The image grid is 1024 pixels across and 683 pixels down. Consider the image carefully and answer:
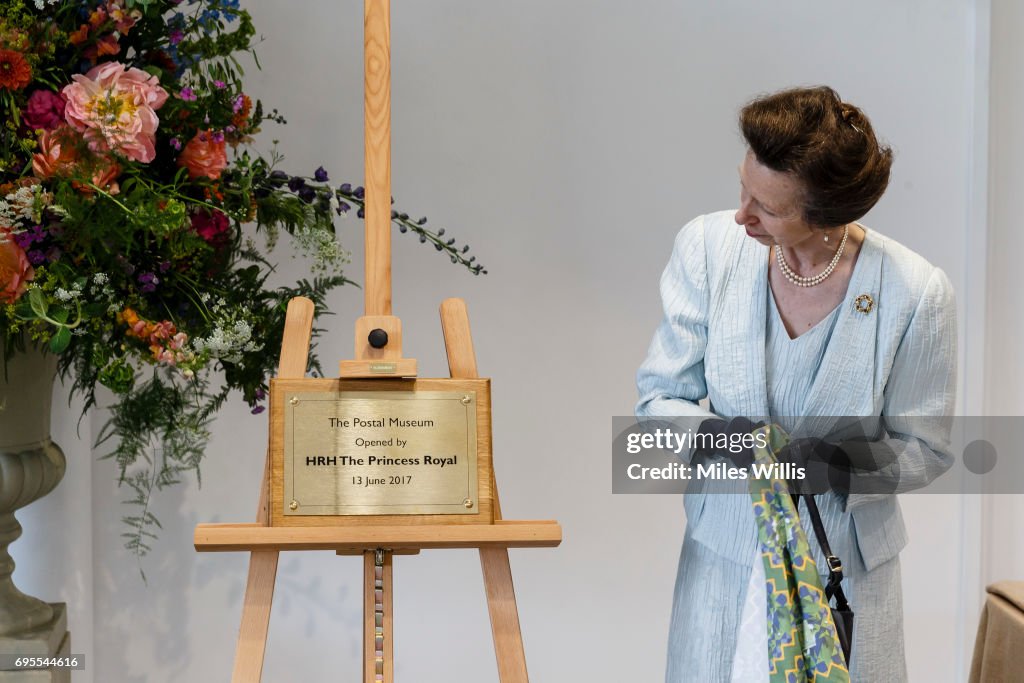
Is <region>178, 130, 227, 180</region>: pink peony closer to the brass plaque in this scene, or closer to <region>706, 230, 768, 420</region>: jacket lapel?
the brass plaque

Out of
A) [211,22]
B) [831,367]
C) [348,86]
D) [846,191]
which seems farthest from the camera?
[348,86]

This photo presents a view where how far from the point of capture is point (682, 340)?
1658mm

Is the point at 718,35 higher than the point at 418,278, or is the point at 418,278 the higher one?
the point at 718,35

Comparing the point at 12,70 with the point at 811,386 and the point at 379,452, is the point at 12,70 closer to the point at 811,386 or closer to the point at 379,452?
the point at 379,452

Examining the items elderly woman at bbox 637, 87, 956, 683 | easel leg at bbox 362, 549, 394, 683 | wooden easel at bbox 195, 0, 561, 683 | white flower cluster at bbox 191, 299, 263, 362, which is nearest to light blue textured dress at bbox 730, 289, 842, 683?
elderly woman at bbox 637, 87, 956, 683

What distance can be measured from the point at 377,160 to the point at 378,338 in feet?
0.90

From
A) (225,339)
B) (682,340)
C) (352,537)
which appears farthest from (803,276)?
(225,339)

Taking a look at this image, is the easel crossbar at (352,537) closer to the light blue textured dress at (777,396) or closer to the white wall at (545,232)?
the light blue textured dress at (777,396)

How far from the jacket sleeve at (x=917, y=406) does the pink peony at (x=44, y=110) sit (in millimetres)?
1307

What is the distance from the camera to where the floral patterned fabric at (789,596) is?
4.94 ft

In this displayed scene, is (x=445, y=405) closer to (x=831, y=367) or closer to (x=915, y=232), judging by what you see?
(x=831, y=367)

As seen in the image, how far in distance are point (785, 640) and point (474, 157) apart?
1501 millimetres

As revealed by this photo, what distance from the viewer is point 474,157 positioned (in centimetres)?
261

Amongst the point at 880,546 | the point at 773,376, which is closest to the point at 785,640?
the point at 880,546
